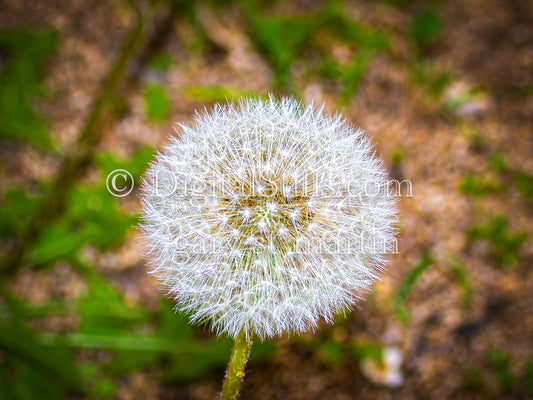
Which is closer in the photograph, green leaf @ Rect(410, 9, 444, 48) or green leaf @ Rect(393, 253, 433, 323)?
green leaf @ Rect(393, 253, 433, 323)

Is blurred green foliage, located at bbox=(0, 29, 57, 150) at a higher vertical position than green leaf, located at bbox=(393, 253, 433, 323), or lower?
higher

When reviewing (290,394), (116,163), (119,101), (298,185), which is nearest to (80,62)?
(119,101)

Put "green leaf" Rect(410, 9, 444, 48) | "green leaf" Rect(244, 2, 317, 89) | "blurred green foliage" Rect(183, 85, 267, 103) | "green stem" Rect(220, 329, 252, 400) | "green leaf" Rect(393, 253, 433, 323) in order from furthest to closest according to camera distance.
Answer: "green leaf" Rect(410, 9, 444, 48) < "green leaf" Rect(244, 2, 317, 89) < "blurred green foliage" Rect(183, 85, 267, 103) < "green leaf" Rect(393, 253, 433, 323) < "green stem" Rect(220, 329, 252, 400)

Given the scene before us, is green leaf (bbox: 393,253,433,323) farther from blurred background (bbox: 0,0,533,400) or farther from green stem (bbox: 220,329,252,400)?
green stem (bbox: 220,329,252,400)

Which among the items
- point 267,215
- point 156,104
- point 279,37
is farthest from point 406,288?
point 156,104

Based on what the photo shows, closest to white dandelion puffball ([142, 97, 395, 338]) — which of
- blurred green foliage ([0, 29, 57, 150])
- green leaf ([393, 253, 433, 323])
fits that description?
green leaf ([393, 253, 433, 323])

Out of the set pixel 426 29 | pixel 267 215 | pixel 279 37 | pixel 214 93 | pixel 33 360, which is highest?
pixel 426 29

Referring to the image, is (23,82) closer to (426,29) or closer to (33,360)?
(33,360)
